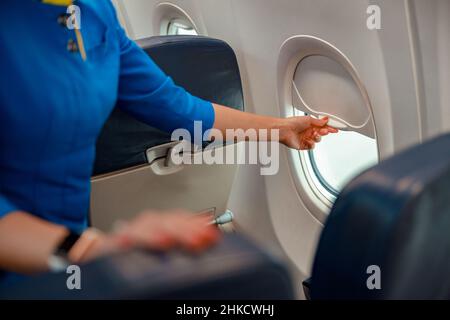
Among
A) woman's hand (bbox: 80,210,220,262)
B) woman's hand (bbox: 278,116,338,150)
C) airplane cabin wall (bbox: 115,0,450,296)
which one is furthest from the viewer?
woman's hand (bbox: 278,116,338,150)

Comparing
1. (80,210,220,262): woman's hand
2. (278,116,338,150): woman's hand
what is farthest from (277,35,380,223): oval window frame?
(80,210,220,262): woman's hand

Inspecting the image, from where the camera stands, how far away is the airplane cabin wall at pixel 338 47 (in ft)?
4.23

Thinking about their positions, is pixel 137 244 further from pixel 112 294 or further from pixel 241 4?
pixel 241 4

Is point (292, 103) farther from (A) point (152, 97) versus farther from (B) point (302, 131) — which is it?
(A) point (152, 97)

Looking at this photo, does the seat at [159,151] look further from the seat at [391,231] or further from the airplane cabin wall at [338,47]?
the seat at [391,231]

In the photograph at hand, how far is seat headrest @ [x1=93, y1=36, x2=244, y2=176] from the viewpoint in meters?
1.67

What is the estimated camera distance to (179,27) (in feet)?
9.19

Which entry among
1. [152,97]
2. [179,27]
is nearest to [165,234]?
[152,97]

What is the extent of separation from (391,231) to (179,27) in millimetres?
2285

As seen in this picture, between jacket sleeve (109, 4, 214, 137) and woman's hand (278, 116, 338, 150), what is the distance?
206 mm

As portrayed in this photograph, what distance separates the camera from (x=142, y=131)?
5.69 ft

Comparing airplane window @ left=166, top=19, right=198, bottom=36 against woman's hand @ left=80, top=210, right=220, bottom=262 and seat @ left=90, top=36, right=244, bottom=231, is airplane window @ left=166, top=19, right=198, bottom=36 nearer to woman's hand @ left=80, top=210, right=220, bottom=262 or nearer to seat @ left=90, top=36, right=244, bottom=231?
seat @ left=90, top=36, right=244, bottom=231

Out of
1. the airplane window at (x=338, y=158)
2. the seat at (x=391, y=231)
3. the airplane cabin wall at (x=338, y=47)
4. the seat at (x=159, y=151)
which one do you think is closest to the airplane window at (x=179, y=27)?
the airplane cabin wall at (x=338, y=47)
